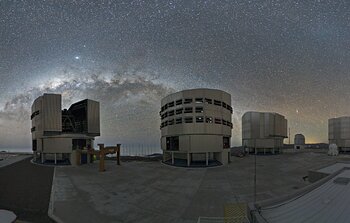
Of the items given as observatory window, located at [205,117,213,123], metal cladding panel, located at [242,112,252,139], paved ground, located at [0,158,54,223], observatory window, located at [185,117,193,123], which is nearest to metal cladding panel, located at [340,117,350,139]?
metal cladding panel, located at [242,112,252,139]

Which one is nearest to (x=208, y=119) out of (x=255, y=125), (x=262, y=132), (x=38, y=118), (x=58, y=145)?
(x=58, y=145)

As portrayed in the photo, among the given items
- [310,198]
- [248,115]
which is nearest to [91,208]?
[310,198]

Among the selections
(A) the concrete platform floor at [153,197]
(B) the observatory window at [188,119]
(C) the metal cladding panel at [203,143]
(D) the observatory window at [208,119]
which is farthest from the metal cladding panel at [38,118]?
(D) the observatory window at [208,119]

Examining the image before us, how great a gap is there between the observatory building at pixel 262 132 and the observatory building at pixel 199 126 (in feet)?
106

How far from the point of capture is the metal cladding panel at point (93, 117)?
47.9 metres

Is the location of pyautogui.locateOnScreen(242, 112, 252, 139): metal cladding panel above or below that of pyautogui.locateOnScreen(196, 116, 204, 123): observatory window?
below

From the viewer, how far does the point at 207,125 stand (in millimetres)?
38750

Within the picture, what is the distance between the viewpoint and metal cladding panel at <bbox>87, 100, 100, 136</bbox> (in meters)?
47.9

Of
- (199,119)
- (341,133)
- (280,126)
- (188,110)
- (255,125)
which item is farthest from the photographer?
(280,126)

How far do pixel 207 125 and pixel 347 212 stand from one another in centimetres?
3015

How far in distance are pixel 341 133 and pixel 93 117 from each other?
83.8 m

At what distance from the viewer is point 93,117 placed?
160ft

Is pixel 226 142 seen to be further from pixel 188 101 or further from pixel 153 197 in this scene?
pixel 153 197

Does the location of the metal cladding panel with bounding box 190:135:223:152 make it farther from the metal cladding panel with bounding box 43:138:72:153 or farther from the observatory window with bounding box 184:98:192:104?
the metal cladding panel with bounding box 43:138:72:153
